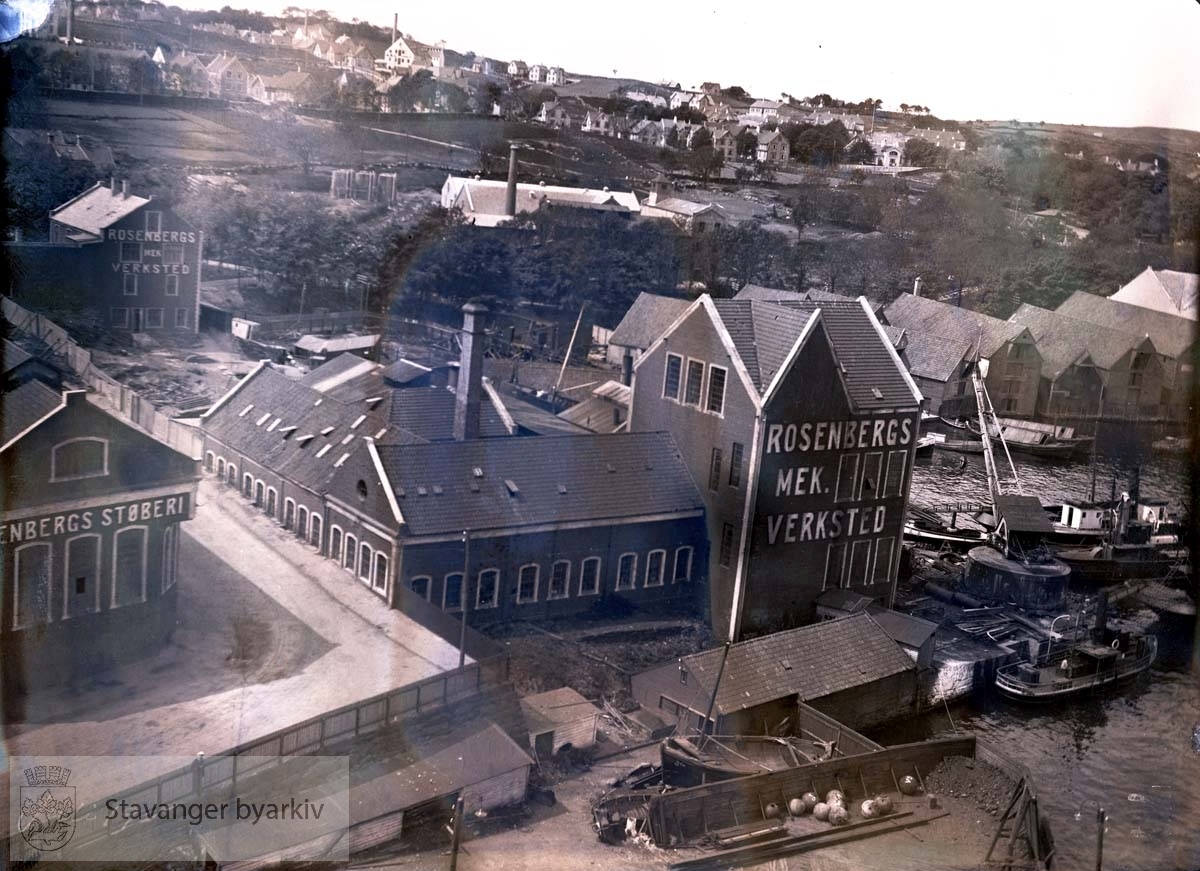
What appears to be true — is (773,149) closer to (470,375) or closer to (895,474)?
(895,474)

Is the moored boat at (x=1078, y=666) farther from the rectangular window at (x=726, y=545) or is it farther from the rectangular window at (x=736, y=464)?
the rectangular window at (x=736, y=464)

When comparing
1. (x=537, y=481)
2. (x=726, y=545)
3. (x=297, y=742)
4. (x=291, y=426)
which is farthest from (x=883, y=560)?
(x=297, y=742)

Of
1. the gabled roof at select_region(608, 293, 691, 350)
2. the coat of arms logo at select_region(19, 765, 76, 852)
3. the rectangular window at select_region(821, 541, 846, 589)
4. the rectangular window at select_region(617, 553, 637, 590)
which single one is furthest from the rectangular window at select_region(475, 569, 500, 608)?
the rectangular window at select_region(821, 541, 846, 589)

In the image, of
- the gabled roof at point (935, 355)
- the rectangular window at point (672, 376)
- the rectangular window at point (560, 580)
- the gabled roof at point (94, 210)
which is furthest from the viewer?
the gabled roof at point (935, 355)

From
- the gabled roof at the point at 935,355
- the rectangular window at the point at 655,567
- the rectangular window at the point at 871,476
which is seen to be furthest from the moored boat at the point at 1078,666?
the rectangular window at the point at 655,567

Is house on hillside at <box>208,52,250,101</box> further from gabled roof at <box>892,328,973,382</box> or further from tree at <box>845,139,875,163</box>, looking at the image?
gabled roof at <box>892,328,973,382</box>

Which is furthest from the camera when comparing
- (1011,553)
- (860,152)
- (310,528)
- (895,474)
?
(1011,553)

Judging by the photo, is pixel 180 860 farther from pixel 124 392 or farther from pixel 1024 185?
pixel 1024 185
